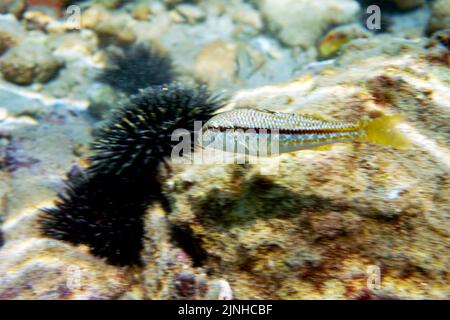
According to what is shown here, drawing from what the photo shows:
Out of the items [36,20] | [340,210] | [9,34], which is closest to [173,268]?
[340,210]

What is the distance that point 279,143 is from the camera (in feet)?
8.76

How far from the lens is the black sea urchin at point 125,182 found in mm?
4004

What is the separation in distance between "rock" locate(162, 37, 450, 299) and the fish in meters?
0.37

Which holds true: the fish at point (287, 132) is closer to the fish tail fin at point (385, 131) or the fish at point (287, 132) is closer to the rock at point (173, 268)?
the fish tail fin at point (385, 131)

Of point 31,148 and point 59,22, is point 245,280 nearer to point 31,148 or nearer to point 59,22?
point 31,148

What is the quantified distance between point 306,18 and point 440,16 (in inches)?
131

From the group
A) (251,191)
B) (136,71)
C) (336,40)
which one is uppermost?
(336,40)

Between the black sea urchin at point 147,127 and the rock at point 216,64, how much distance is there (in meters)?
4.13

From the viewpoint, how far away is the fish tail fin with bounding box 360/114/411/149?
2.53 m

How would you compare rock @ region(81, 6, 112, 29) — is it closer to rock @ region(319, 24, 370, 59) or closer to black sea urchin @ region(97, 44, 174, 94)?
black sea urchin @ region(97, 44, 174, 94)

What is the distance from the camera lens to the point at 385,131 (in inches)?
101

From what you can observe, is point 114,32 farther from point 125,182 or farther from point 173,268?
point 173,268

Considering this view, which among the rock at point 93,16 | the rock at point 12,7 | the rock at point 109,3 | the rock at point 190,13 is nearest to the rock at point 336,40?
the rock at point 190,13

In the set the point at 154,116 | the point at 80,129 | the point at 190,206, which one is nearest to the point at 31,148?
the point at 80,129
